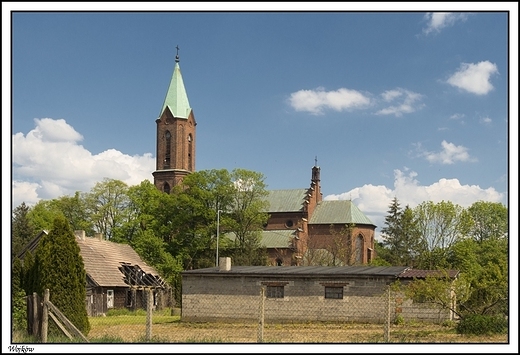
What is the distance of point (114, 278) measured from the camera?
37.5 m

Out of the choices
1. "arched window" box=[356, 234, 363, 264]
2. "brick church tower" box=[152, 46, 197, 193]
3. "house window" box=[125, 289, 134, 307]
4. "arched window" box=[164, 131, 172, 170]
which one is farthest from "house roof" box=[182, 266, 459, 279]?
"arched window" box=[164, 131, 172, 170]

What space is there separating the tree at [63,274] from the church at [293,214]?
126 feet

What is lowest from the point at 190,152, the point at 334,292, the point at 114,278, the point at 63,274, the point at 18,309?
the point at 114,278

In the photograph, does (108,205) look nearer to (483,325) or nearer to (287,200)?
(287,200)

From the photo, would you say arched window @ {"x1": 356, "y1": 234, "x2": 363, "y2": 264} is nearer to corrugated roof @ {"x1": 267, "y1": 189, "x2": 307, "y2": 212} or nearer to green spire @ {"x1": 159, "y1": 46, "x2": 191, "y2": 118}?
corrugated roof @ {"x1": 267, "y1": 189, "x2": 307, "y2": 212}

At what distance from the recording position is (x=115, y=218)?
63.4 m

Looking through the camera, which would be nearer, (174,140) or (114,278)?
(114,278)

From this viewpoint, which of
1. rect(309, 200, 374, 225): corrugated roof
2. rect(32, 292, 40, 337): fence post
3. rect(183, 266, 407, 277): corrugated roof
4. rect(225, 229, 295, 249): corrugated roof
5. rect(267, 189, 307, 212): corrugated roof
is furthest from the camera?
rect(267, 189, 307, 212): corrugated roof

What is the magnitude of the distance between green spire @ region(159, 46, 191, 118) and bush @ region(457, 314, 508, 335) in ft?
198

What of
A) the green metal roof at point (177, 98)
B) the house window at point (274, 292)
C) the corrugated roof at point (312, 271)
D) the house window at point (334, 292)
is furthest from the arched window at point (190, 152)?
the house window at point (334, 292)

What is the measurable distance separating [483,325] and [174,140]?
199 feet

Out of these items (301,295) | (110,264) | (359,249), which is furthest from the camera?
(359,249)

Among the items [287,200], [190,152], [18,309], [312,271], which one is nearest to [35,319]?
[18,309]

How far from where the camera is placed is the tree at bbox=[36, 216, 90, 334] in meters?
16.7
